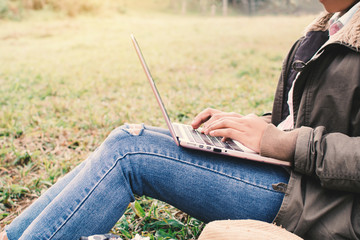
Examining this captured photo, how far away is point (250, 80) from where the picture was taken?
526cm

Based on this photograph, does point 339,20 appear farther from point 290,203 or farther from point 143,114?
point 143,114

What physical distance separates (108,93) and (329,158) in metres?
3.95

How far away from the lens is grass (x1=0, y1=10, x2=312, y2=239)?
7.50ft

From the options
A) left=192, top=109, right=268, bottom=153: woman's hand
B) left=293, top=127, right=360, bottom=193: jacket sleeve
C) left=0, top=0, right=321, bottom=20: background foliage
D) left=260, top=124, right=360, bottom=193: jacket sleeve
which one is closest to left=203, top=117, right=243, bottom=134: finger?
left=192, top=109, right=268, bottom=153: woman's hand

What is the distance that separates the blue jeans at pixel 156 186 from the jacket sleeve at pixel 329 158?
0.14 m

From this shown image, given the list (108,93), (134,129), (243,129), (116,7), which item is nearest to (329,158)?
(243,129)

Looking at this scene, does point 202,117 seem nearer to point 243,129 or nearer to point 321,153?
point 243,129

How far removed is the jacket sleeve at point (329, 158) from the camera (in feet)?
3.39

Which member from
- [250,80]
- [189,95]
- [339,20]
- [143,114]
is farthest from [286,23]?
[339,20]

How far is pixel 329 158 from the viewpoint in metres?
1.05

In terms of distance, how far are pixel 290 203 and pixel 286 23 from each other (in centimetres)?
1201

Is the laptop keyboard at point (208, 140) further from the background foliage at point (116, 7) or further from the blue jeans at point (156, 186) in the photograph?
the background foliage at point (116, 7)

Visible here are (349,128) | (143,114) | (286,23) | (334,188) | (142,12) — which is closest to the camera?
(334,188)

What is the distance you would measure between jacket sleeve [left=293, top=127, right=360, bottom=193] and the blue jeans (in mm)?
140
